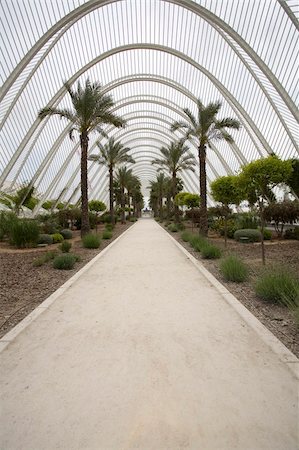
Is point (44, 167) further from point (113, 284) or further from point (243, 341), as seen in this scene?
point (243, 341)

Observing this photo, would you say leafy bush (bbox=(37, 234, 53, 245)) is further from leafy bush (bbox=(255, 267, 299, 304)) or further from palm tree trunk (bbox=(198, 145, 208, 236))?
leafy bush (bbox=(255, 267, 299, 304))

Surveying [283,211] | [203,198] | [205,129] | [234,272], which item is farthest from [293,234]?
[234,272]

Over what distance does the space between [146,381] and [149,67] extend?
3714cm

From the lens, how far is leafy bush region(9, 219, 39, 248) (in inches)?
569

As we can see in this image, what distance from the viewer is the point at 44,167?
35.8 meters

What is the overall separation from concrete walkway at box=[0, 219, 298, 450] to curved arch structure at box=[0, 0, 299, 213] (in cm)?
1872

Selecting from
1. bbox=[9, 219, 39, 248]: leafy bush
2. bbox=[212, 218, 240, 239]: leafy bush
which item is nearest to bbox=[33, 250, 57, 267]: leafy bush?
bbox=[9, 219, 39, 248]: leafy bush

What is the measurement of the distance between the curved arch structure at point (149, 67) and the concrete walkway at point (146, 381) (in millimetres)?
18721

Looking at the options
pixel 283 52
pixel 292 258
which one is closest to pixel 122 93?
pixel 283 52

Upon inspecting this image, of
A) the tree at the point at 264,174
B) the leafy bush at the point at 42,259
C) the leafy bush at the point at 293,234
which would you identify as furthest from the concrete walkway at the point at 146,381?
the leafy bush at the point at 293,234

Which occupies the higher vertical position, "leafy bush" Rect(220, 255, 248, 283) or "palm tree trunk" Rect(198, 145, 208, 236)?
"palm tree trunk" Rect(198, 145, 208, 236)

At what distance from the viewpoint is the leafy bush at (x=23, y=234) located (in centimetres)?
1445

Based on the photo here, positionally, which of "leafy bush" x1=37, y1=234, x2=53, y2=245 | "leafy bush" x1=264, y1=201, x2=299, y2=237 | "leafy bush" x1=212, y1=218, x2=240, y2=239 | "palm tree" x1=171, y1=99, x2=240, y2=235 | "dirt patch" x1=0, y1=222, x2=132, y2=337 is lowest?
"dirt patch" x1=0, y1=222, x2=132, y2=337

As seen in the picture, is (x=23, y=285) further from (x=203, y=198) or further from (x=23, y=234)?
(x=203, y=198)
